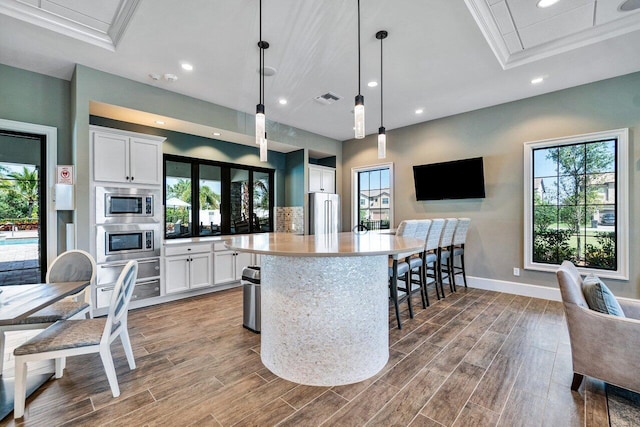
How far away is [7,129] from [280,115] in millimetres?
3368

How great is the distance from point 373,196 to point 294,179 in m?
1.73

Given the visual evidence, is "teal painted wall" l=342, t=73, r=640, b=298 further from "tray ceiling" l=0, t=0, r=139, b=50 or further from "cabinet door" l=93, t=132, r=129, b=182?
"tray ceiling" l=0, t=0, r=139, b=50

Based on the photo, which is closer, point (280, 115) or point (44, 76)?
point (44, 76)

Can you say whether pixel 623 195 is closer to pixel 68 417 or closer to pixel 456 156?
pixel 456 156

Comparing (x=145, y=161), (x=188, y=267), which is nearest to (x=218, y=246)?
(x=188, y=267)

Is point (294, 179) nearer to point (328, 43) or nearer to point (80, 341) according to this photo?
point (328, 43)

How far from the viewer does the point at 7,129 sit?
3189 mm

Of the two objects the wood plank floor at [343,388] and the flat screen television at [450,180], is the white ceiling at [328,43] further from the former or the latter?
the wood plank floor at [343,388]

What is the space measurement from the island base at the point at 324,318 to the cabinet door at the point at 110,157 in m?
2.76

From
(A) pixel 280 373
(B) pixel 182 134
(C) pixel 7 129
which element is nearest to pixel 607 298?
(A) pixel 280 373

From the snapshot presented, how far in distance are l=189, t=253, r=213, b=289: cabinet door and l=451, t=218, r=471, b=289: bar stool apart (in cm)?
383

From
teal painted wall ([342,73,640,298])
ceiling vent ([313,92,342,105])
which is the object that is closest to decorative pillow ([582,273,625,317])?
teal painted wall ([342,73,640,298])

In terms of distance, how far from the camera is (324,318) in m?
2.04

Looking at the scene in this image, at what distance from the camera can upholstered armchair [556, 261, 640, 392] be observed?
175 centimetres
